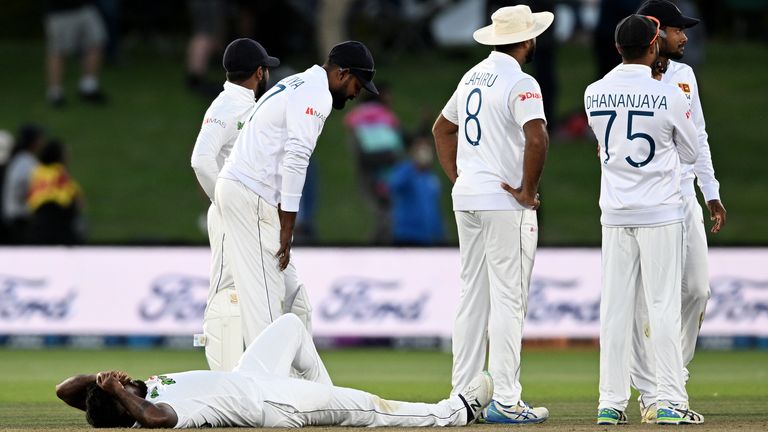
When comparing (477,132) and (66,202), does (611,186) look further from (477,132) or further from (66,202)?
(66,202)

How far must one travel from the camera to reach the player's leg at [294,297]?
1010cm

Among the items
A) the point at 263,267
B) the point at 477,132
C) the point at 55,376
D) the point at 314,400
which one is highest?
the point at 477,132

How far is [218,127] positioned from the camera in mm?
10445

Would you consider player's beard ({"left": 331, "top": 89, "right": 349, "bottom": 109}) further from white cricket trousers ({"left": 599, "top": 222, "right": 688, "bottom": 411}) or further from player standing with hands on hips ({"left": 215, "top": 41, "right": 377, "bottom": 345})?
white cricket trousers ({"left": 599, "top": 222, "right": 688, "bottom": 411})

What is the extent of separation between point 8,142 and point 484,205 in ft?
41.6

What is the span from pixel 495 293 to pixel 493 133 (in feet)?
3.31

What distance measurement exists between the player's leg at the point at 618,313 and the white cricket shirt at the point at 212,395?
215cm

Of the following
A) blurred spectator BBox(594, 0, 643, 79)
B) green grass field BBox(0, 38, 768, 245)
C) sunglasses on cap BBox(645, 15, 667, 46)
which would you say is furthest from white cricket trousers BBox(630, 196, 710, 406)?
green grass field BBox(0, 38, 768, 245)

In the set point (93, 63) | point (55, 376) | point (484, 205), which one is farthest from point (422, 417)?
point (93, 63)

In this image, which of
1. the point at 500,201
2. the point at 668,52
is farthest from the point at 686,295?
the point at 668,52

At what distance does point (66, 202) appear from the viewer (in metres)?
18.8

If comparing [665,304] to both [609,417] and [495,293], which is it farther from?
[495,293]

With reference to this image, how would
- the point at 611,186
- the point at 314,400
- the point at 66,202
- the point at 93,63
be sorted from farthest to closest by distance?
the point at 93,63, the point at 66,202, the point at 611,186, the point at 314,400

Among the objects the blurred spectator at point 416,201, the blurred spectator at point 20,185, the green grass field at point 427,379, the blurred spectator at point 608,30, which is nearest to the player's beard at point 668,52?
the green grass field at point 427,379
